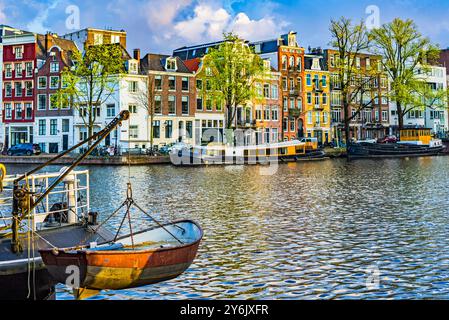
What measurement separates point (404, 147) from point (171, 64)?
95.7 feet

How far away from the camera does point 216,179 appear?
132ft

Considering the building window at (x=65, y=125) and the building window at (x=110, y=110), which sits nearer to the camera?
the building window at (x=110, y=110)

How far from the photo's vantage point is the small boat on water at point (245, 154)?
2297 inches

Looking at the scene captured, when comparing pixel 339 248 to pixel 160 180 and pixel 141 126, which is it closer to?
pixel 160 180

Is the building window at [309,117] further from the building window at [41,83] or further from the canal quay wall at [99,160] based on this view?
the building window at [41,83]

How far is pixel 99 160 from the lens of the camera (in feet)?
190

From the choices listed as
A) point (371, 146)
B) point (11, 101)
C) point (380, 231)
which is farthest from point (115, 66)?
point (380, 231)

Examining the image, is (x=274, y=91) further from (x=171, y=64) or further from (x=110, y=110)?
(x=110, y=110)

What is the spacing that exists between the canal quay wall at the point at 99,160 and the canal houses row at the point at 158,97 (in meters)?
8.06

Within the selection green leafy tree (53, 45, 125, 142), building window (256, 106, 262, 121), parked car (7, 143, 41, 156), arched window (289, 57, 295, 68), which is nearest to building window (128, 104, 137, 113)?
green leafy tree (53, 45, 125, 142)

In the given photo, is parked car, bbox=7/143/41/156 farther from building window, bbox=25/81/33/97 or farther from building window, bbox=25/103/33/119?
building window, bbox=25/81/33/97

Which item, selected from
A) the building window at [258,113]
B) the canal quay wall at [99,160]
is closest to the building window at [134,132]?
the canal quay wall at [99,160]

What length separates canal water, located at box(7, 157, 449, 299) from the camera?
12.0 metres
